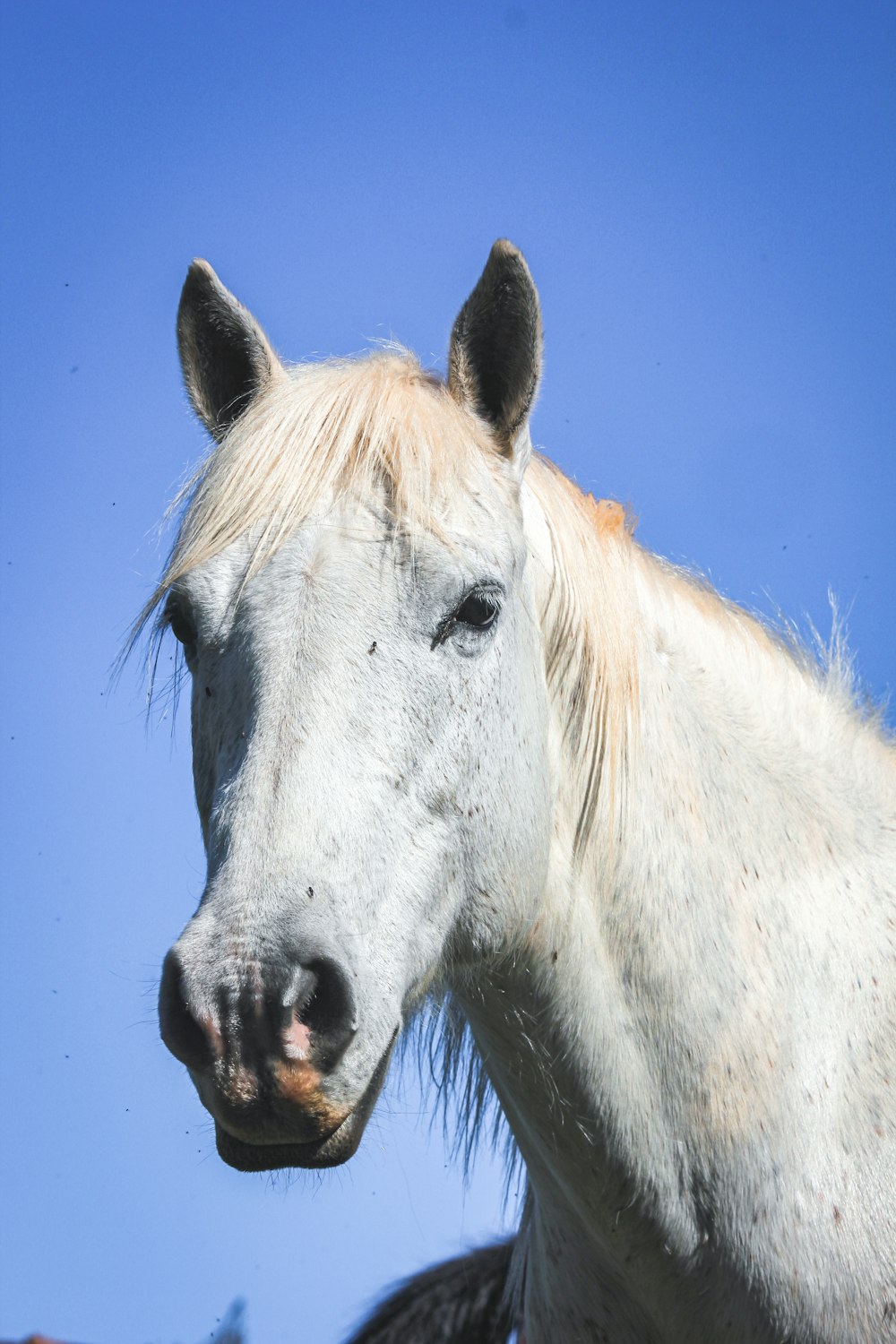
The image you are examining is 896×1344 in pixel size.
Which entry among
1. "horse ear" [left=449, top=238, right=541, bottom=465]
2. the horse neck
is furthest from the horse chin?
"horse ear" [left=449, top=238, right=541, bottom=465]

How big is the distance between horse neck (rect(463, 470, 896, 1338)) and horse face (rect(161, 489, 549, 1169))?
199mm

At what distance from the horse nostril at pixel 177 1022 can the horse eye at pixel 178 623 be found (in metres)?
1.00

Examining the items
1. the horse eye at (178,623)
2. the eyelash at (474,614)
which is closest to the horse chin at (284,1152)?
the eyelash at (474,614)

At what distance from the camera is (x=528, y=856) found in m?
2.84

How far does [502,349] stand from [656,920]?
64.2 inches

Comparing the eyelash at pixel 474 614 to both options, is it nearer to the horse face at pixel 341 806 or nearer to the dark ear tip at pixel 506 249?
the horse face at pixel 341 806

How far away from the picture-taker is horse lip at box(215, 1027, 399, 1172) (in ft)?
7.28

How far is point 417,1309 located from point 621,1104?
1.82 meters

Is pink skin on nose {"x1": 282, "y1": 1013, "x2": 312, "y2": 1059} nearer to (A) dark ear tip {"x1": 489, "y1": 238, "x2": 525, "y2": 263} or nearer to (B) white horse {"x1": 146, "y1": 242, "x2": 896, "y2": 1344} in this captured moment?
(B) white horse {"x1": 146, "y1": 242, "x2": 896, "y2": 1344}

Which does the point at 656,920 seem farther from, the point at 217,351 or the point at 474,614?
the point at 217,351

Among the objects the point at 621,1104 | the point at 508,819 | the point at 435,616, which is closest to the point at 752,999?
the point at 621,1104

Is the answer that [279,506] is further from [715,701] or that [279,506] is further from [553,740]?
[715,701]

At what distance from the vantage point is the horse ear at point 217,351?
3.36m

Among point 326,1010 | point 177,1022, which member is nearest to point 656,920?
point 326,1010
